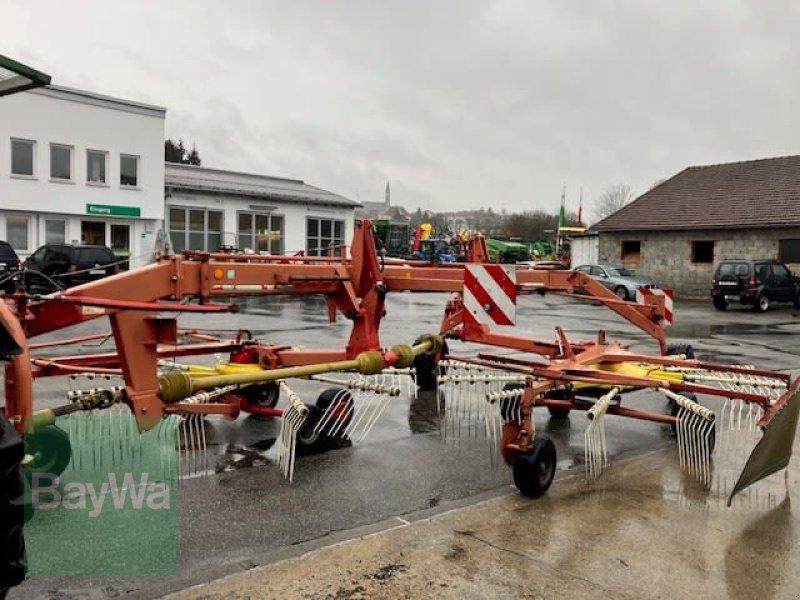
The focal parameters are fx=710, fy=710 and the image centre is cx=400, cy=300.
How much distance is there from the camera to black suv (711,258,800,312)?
78.1 ft

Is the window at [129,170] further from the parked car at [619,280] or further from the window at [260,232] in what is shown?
the parked car at [619,280]

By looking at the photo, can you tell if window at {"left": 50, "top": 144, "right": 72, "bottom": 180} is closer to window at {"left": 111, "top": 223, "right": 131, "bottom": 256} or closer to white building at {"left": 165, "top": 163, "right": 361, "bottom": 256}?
window at {"left": 111, "top": 223, "right": 131, "bottom": 256}

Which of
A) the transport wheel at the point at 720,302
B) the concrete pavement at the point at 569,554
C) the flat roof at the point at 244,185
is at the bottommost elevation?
the concrete pavement at the point at 569,554

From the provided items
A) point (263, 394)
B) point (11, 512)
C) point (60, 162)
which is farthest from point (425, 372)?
point (60, 162)

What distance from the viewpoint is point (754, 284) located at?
78.1 feet

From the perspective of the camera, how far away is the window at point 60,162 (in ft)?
85.6

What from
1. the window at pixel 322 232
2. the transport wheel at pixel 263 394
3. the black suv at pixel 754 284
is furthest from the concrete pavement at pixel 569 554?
the window at pixel 322 232

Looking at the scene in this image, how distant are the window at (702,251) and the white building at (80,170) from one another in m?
22.8

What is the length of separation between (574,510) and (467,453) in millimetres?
1513

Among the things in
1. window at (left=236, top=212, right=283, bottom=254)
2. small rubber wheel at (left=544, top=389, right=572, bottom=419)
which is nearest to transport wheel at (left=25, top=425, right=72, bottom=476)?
small rubber wheel at (left=544, top=389, right=572, bottom=419)

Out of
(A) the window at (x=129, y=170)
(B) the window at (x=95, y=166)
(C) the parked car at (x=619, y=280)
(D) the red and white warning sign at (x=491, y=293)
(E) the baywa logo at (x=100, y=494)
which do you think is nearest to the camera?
(E) the baywa logo at (x=100, y=494)

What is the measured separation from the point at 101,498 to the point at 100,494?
88mm

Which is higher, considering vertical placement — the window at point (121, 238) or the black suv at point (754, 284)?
the window at point (121, 238)

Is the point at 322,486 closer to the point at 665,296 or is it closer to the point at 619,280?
the point at 665,296
